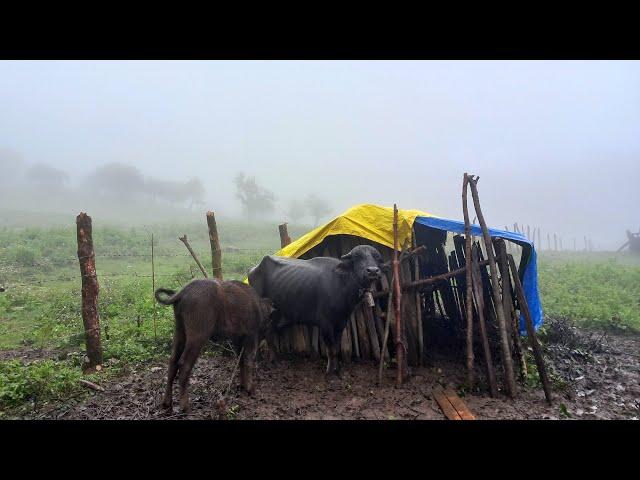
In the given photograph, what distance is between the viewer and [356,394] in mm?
6250

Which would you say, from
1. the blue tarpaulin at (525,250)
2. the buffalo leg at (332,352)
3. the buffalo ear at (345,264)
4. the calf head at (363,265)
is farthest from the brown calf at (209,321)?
the blue tarpaulin at (525,250)

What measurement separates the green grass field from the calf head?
398 cm

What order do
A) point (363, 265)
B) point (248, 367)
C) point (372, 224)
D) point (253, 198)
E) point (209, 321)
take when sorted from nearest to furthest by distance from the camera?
point (209, 321)
point (248, 367)
point (363, 265)
point (372, 224)
point (253, 198)

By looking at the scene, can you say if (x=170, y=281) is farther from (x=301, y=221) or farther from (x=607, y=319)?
(x=301, y=221)

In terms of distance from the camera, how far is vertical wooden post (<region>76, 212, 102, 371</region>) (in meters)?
6.70

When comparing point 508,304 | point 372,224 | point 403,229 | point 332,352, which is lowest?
point 332,352

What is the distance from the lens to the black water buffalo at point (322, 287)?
678 centimetres

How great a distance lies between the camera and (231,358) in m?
7.61

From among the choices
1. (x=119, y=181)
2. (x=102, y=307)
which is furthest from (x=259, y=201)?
(x=102, y=307)

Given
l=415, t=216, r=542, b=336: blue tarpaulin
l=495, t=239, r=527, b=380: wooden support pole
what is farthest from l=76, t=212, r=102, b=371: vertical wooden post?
l=495, t=239, r=527, b=380: wooden support pole

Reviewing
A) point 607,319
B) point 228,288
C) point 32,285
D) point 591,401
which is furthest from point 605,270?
point 32,285

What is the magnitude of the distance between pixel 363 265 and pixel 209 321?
8.53 ft

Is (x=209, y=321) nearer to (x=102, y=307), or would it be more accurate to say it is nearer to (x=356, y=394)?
(x=356, y=394)

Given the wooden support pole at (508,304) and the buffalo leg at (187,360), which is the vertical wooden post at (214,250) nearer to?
the buffalo leg at (187,360)
